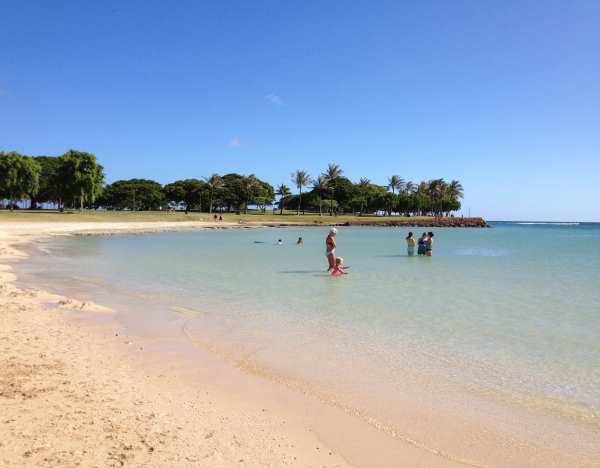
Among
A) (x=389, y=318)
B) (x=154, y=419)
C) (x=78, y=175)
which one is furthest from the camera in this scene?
(x=78, y=175)

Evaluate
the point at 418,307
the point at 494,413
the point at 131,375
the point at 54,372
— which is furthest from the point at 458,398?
the point at 418,307

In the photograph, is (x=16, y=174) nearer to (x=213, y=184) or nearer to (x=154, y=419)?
(x=213, y=184)

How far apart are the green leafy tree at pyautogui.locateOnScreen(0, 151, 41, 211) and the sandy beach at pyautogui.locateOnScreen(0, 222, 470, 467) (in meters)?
77.8

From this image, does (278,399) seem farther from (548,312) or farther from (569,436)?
(548,312)

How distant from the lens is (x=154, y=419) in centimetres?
450

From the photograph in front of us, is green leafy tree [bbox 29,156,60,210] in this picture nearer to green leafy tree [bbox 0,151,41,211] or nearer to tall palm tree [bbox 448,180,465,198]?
green leafy tree [bbox 0,151,41,211]

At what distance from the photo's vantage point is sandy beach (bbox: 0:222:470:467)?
151 inches

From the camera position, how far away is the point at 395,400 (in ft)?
18.0

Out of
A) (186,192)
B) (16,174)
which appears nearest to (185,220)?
(16,174)

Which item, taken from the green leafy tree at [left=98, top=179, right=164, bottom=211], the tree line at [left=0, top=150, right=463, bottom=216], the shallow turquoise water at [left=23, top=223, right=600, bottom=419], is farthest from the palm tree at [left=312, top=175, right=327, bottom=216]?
the shallow turquoise water at [left=23, top=223, right=600, bottom=419]

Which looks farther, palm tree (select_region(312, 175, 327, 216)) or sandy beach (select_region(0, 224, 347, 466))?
palm tree (select_region(312, 175, 327, 216))

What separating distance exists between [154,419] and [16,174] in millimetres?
81813

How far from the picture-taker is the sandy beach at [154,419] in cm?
383

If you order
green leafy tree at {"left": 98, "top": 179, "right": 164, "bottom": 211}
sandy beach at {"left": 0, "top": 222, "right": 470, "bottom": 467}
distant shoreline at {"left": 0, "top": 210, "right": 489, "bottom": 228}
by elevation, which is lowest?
sandy beach at {"left": 0, "top": 222, "right": 470, "bottom": 467}
